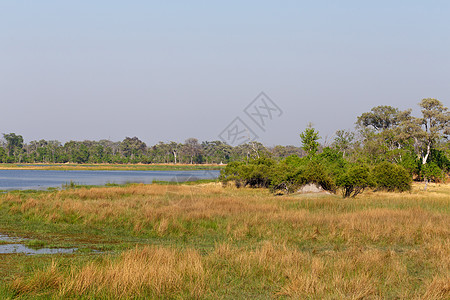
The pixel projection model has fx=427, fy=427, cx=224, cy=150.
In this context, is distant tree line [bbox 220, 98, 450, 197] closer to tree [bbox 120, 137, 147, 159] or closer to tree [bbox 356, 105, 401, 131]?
tree [bbox 356, 105, 401, 131]

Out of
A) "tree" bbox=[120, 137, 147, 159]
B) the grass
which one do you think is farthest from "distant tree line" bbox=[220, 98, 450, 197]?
"tree" bbox=[120, 137, 147, 159]

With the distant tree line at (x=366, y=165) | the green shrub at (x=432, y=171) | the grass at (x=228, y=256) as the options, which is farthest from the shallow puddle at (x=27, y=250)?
the green shrub at (x=432, y=171)

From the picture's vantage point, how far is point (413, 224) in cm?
1639

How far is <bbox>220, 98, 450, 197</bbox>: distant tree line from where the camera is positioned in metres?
34.0

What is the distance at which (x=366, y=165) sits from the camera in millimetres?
35906

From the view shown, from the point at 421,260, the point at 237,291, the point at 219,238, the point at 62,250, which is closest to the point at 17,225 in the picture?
the point at 62,250

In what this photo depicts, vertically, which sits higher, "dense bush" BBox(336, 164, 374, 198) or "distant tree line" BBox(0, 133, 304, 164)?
"distant tree line" BBox(0, 133, 304, 164)

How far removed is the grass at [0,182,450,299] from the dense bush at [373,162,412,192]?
16910mm

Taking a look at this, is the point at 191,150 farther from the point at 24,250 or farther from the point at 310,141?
the point at 24,250

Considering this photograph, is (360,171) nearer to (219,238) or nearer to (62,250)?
(219,238)

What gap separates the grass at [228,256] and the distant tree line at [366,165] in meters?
14.1

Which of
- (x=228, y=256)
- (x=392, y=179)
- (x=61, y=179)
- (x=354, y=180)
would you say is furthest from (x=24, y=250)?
(x=61, y=179)

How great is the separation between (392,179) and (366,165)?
258 centimetres

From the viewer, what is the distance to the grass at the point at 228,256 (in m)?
8.45
